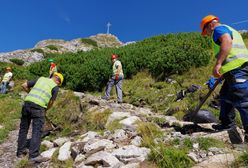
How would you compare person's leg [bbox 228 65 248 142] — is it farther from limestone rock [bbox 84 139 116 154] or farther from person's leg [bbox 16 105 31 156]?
person's leg [bbox 16 105 31 156]

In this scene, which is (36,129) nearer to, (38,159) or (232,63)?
(38,159)

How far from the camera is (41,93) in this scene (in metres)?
6.55

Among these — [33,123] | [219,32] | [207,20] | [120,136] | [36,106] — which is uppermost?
[207,20]

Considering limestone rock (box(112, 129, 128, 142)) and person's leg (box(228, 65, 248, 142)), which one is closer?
person's leg (box(228, 65, 248, 142))

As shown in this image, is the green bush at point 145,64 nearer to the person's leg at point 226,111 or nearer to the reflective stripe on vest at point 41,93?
the person's leg at point 226,111

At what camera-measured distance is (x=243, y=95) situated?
4.64 metres

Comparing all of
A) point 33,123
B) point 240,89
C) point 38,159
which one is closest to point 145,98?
point 33,123

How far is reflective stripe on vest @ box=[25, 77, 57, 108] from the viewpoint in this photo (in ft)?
21.4

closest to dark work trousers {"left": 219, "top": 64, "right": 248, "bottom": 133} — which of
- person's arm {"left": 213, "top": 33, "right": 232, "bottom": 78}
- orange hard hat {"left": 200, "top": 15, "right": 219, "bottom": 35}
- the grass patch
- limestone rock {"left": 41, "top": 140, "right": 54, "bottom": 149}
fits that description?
person's arm {"left": 213, "top": 33, "right": 232, "bottom": 78}

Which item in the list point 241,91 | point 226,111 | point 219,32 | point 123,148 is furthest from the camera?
point 226,111

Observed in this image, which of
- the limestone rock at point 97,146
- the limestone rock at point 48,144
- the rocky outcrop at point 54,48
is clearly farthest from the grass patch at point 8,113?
the rocky outcrop at point 54,48

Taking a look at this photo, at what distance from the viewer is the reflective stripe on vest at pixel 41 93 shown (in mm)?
6508

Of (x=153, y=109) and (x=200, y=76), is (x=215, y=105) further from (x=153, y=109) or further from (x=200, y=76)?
(x=200, y=76)

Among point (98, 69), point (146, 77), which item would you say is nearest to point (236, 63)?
point (146, 77)
